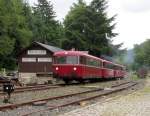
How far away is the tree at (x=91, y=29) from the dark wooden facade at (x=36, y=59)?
88.2 feet

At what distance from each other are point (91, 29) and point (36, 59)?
30338 millimetres

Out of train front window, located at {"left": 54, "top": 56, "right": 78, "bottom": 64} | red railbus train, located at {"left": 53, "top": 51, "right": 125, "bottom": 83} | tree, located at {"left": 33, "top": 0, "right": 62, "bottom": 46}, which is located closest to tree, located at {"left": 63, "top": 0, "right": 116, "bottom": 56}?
tree, located at {"left": 33, "top": 0, "right": 62, "bottom": 46}

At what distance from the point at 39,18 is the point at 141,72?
1443 inches

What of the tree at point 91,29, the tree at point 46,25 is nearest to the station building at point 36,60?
the tree at point 91,29

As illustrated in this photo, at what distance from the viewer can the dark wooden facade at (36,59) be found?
54.9 meters

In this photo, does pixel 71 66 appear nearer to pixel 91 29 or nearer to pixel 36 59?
pixel 36 59

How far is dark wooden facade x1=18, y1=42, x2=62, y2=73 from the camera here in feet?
180

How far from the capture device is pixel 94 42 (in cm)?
8425

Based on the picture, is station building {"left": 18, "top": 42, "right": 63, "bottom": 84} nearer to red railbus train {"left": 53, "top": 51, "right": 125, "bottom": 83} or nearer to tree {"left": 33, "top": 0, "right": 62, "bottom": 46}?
red railbus train {"left": 53, "top": 51, "right": 125, "bottom": 83}

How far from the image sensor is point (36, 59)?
55.7 m

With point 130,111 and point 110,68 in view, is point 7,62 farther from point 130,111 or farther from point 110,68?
point 130,111

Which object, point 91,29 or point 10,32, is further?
point 91,29

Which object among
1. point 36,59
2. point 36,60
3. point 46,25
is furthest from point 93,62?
point 46,25

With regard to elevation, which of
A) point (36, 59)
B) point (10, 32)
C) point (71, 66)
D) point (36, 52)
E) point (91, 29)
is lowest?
point (71, 66)
